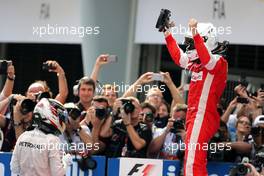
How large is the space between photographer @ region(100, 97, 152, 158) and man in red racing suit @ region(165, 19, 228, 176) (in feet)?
3.17

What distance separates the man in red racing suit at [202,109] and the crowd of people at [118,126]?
7cm

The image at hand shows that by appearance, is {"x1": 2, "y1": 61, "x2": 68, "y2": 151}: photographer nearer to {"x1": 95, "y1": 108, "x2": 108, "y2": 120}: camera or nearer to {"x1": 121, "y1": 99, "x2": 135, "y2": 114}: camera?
{"x1": 95, "y1": 108, "x2": 108, "y2": 120}: camera

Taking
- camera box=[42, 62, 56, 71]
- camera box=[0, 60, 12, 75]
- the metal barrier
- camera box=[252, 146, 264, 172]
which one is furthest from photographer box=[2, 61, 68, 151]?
camera box=[252, 146, 264, 172]

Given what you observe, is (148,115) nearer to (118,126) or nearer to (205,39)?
(118,126)

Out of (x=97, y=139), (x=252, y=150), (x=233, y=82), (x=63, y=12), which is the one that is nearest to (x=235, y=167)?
(x=252, y=150)

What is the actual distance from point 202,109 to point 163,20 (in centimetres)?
99

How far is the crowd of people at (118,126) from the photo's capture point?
26.7 feet

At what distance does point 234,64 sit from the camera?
562 inches

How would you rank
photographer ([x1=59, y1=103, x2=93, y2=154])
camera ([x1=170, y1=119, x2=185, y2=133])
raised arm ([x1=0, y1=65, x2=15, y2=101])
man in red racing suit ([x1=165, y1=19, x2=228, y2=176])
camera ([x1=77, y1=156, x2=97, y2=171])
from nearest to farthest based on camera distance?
man in red racing suit ([x1=165, y1=19, x2=228, y2=176]), camera ([x1=170, y1=119, x2=185, y2=133]), photographer ([x1=59, y1=103, x2=93, y2=154]), camera ([x1=77, y1=156, x2=97, y2=171]), raised arm ([x1=0, y1=65, x2=15, y2=101])

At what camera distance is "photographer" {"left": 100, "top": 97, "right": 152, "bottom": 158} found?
8.78 metres

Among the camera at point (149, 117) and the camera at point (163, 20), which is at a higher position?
the camera at point (163, 20)

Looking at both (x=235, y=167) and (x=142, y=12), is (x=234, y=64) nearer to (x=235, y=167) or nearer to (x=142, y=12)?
(x=142, y=12)

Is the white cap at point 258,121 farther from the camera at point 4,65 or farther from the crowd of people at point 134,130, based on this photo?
the camera at point 4,65

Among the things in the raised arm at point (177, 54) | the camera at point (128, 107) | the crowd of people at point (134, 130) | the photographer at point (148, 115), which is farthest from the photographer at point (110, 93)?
the raised arm at point (177, 54)
